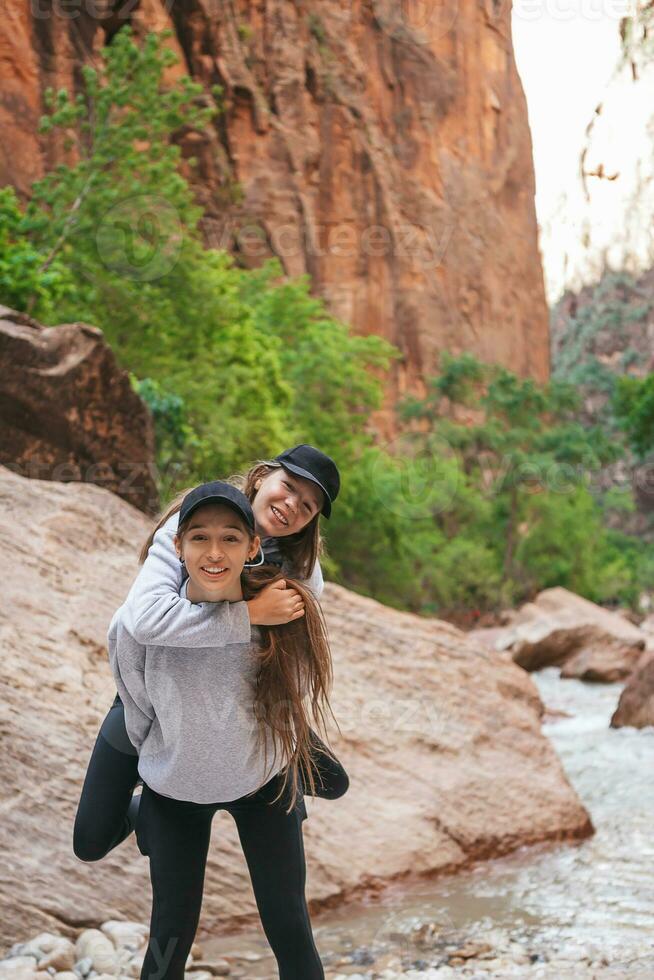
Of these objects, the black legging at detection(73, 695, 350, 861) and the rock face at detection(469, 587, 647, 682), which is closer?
the black legging at detection(73, 695, 350, 861)

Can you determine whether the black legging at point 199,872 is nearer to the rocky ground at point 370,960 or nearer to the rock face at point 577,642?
the rocky ground at point 370,960

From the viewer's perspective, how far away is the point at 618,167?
79312mm

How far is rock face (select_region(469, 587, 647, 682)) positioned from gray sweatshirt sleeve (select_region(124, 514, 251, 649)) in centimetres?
1369

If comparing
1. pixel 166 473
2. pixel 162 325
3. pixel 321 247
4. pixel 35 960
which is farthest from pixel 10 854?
pixel 321 247

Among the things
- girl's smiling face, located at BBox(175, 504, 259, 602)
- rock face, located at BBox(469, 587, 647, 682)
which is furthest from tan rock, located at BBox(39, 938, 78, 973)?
rock face, located at BBox(469, 587, 647, 682)

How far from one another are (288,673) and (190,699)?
233 mm

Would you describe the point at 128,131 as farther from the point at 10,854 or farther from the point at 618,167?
the point at 618,167

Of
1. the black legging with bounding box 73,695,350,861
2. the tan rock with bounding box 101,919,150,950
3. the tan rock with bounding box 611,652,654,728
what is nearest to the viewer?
the black legging with bounding box 73,695,350,861

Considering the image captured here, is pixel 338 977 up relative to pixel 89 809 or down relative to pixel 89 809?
down

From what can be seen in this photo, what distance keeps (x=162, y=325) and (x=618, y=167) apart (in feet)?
237

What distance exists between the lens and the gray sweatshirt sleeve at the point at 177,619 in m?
2.13

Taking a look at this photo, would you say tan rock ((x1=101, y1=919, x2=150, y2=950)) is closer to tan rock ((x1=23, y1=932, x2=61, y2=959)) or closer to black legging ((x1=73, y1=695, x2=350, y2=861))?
tan rock ((x1=23, y1=932, x2=61, y2=959))

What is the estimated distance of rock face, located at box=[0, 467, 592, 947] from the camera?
145 inches

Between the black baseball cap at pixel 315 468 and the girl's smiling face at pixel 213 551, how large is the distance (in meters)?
0.28
